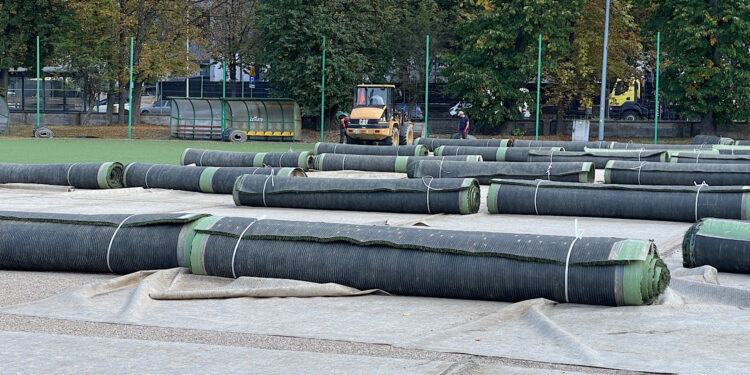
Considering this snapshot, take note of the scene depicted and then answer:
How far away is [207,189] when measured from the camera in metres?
17.7

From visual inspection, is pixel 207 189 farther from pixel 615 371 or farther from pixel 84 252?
pixel 615 371

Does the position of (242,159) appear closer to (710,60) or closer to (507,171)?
(507,171)

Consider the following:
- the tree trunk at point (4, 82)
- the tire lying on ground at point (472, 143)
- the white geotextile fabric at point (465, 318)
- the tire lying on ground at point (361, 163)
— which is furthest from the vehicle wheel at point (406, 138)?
the white geotextile fabric at point (465, 318)

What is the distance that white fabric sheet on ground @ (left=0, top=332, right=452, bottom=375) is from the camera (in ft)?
18.1

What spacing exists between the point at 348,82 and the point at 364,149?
23638mm

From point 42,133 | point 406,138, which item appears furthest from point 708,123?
point 42,133

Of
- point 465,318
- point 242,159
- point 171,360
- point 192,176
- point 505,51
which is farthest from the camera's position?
point 505,51

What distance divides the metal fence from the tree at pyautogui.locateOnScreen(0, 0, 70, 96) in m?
8.62

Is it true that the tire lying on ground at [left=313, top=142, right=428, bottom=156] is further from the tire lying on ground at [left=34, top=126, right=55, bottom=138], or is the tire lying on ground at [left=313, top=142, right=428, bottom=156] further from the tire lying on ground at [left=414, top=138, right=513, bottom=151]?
the tire lying on ground at [left=34, top=126, right=55, bottom=138]

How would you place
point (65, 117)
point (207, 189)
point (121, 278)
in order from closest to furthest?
point (121, 278), point (207, 189), point (65, 117)

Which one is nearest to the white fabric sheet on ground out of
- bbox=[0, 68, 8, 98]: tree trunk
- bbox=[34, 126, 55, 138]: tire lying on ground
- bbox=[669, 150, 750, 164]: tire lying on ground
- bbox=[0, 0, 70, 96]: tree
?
bbox=[669, 150, 750, 164]: tire lying on ground

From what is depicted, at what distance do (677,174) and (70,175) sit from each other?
1144 cm

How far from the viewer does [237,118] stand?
1882 inches

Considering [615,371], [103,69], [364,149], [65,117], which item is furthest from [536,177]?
[65,117]
